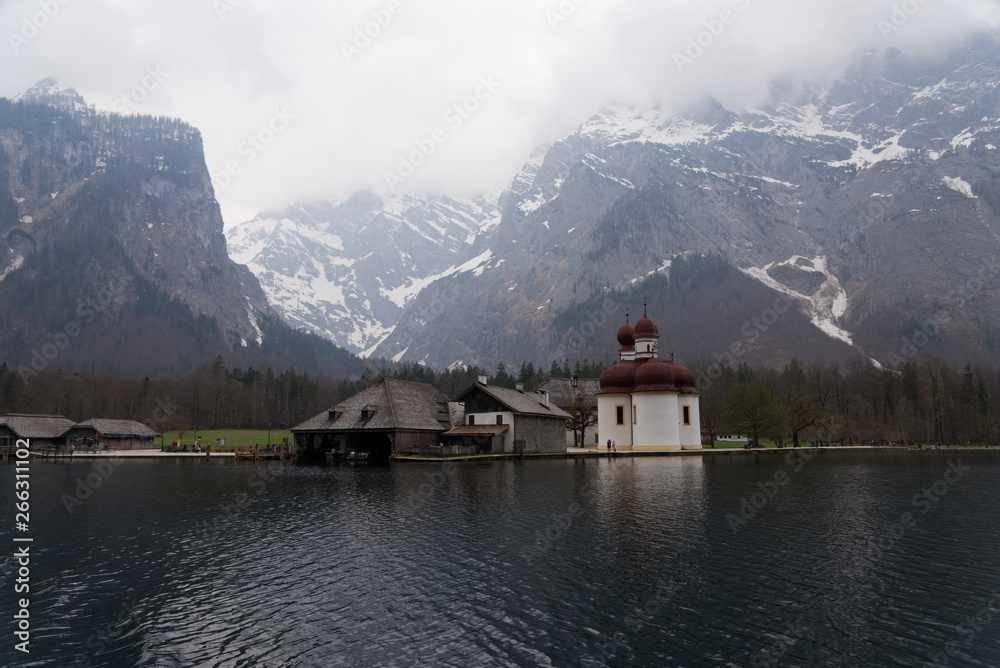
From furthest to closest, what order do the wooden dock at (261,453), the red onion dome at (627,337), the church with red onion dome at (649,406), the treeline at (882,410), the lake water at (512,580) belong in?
the treeline at (882,410)
the red onion dome at (627,337)
the church with red onion dome at (649,406)
the wooden dock at (261,453)
the lake water at (512,580)

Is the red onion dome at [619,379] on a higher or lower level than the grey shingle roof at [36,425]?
higher

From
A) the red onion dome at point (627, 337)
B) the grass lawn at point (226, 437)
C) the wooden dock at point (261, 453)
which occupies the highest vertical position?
the red onion dome at point (627, 337)

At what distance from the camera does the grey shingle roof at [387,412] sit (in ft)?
232

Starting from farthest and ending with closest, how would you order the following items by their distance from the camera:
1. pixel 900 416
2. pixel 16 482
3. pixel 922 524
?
pixel 900 416, pixel 16 482, pixel 922 524

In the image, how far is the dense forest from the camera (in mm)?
104062

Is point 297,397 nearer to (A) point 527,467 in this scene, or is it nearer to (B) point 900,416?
(A) point 527,467

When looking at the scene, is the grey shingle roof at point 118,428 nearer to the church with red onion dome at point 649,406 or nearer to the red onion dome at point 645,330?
the church with red onion dome at point 649,406

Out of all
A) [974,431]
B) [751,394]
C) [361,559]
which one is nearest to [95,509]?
[361,559]

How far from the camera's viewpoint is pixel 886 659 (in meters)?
13.2

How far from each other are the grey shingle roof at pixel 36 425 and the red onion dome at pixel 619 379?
83168 mm

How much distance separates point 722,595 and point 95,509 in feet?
102

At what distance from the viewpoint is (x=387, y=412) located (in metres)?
71.6

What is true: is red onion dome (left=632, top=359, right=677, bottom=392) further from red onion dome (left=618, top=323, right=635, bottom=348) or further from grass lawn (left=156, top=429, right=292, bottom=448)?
grass lawn (left=156, top=429, right=292, bottom=448)

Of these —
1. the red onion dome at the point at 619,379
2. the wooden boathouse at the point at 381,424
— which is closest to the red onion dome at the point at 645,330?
Answer: the red onion dome at the point at 619,379
